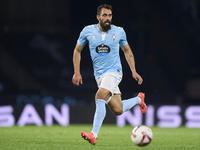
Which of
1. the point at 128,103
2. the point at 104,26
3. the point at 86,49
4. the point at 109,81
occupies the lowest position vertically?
the point at 128,103

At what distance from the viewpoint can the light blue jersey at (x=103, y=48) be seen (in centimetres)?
571

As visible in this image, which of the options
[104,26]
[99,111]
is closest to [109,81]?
[99,111]

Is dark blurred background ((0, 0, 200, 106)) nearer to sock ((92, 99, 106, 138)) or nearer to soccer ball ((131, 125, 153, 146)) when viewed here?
sock ((92, 99, 106, 138))

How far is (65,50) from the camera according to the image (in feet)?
48.7

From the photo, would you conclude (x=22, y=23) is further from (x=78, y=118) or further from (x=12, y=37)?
(x=78, y=118)

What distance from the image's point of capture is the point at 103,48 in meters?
5.71

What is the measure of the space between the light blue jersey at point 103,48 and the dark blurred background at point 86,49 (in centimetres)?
728

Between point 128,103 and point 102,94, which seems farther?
point 128,103

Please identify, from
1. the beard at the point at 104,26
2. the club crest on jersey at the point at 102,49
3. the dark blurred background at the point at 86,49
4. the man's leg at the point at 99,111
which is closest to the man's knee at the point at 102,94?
the man's leg at the point at 99,111

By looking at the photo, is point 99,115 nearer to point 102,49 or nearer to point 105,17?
point 102,49

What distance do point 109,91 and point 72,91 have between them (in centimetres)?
872

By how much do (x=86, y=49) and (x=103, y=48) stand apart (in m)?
7.56

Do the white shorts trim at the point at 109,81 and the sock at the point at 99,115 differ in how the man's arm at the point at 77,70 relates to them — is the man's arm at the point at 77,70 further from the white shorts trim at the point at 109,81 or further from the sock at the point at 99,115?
the sock at the point at 99,115

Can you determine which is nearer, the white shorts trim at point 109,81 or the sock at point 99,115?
the sock at point 99,115
